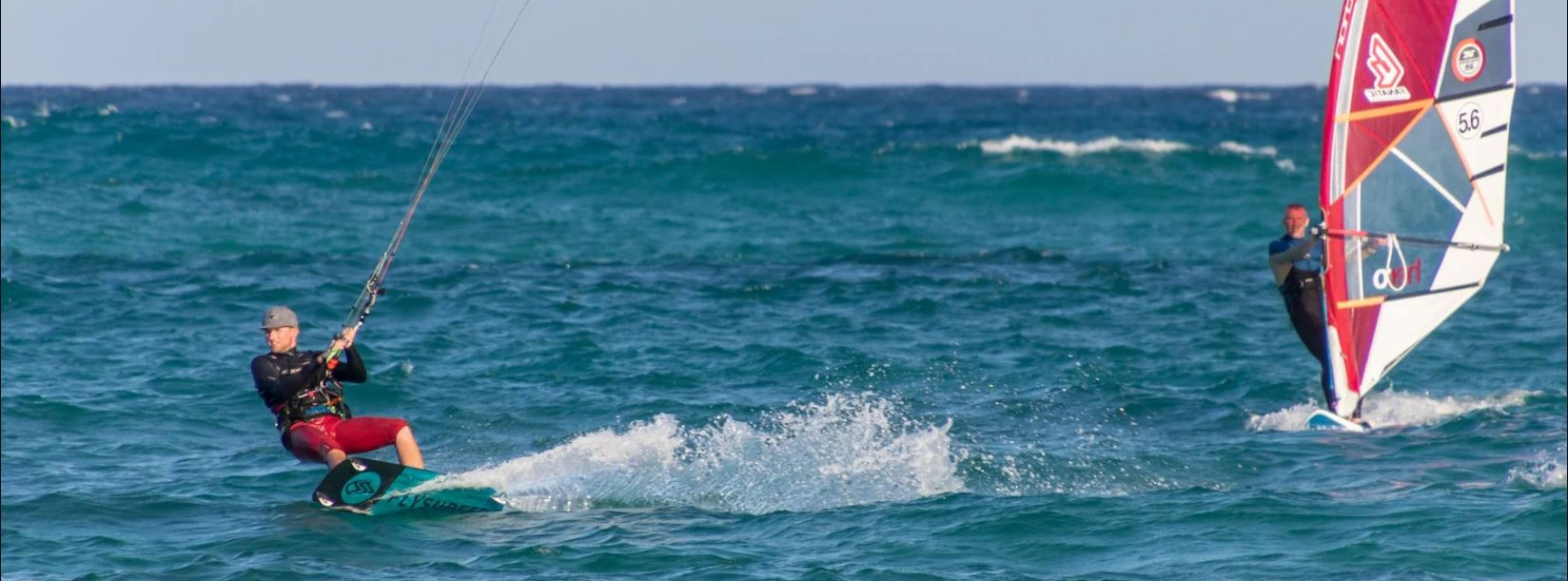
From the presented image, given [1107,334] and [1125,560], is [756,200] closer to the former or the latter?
[1107,334]

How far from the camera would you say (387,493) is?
8.52m

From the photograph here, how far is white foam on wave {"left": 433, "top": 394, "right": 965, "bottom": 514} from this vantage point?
889 cm

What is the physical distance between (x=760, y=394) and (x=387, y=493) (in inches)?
162

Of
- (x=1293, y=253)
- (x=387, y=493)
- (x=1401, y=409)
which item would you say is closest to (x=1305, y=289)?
(x=1293, y=253)

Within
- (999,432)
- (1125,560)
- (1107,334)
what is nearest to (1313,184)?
(1107,334)

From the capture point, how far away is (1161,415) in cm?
1149

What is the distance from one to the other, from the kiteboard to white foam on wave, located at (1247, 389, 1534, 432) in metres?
5.35

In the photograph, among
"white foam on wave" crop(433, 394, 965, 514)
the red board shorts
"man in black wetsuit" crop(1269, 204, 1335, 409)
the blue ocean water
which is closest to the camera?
the blue ocean water

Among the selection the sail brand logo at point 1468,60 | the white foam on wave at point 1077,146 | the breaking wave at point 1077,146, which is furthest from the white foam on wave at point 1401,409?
the breaking wave at point 1077,146

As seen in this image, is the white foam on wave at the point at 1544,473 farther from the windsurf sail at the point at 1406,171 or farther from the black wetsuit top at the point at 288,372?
the black wetsuit top at the point at 288,372

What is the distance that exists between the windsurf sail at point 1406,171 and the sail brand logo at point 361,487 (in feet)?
20.4

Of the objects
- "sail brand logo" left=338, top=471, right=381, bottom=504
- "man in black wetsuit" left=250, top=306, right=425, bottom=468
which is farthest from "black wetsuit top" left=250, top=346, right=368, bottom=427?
"sail brand logo" left=338, top=471, right=381, bottom=504

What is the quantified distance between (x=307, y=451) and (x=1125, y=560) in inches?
169

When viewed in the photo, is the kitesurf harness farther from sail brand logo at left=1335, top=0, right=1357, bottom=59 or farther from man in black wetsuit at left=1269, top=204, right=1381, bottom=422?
sail brand logo at left=1335, top=0, right=1357, bottom=59
